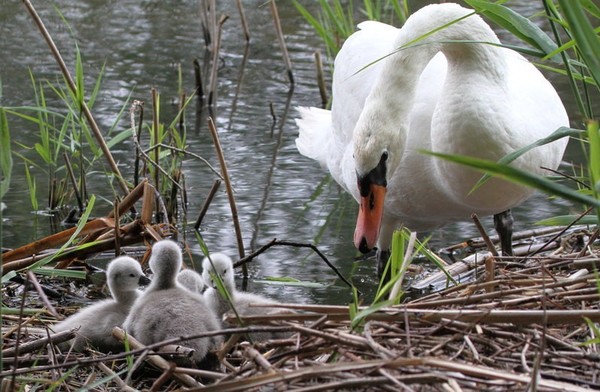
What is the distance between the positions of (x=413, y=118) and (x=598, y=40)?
205 centimetres

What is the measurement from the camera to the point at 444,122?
4.23 meters

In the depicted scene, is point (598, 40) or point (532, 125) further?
point (532, 125)

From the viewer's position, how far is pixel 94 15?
11727mm

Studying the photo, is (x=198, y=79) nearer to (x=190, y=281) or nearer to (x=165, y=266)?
(x=190, y=281)

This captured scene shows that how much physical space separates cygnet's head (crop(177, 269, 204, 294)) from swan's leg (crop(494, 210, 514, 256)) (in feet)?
5.32

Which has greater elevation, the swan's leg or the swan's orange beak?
the swan's orange beak

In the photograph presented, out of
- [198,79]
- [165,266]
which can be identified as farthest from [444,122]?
[198,79]

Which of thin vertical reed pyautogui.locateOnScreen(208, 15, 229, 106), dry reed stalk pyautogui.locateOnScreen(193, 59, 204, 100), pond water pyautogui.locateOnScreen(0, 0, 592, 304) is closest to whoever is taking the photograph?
pond water pyautogui.locateOnScreen(0, 0, 592, 304)

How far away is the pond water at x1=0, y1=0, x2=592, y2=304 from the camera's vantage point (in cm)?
612

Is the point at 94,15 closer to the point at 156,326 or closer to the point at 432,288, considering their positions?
the point at 432,288

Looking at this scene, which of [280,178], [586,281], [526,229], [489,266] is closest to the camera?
[586,281]

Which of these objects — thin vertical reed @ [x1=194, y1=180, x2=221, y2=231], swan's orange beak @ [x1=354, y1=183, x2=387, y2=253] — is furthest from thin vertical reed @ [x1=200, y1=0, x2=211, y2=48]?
swan's orange beak @ [x1=354, y1=183, x2=387, y2=253]

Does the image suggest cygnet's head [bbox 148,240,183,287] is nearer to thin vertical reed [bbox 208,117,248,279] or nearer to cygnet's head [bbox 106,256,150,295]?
cygnet's head [bbox 106,256,150,295]

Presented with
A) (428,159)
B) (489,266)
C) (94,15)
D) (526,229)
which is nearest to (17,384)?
(489,266)
